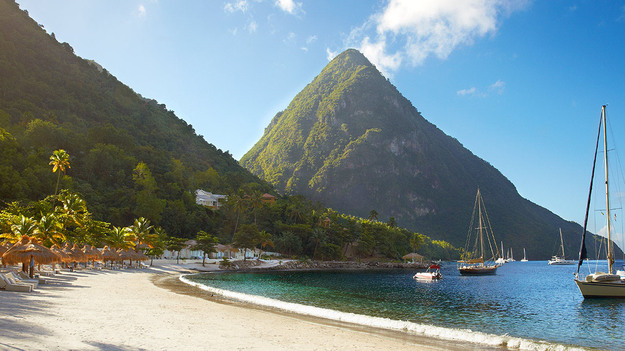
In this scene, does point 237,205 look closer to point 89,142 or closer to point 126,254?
point 89,142

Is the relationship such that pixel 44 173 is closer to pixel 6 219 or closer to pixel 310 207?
pixel 6 219

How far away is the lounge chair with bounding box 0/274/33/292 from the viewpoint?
58.1ft

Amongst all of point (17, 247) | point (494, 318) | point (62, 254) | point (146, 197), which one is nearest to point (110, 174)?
point (146, 197)

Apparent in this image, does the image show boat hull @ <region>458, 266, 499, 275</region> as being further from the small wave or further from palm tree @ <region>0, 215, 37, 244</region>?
palm tree @ <region>0, 215, 37, 244</region>

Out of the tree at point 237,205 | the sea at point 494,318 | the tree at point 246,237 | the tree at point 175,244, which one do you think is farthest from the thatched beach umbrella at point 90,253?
the tree at point 237,205

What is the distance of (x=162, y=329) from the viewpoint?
1248 centimetres

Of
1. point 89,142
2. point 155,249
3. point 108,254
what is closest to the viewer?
point 108,254

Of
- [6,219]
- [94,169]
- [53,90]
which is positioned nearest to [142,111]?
[53,90]

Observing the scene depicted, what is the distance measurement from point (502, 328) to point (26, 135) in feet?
269

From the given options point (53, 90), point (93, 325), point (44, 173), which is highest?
point (53, 90)

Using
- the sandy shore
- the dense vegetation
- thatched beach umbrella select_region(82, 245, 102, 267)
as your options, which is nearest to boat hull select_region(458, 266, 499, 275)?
the dense vegetation

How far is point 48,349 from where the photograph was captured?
8.36 m

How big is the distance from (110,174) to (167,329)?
7465 cm

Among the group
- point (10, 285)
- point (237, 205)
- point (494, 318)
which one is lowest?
point (494, 318)
